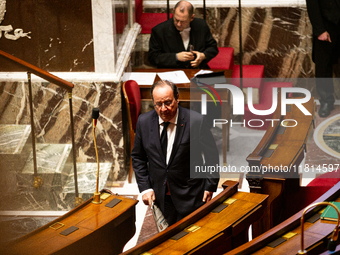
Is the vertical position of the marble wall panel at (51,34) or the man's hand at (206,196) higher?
the marble wall panel at (51,34)

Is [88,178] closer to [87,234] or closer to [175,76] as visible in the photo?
[175,76]

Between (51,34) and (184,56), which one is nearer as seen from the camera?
(51,34)

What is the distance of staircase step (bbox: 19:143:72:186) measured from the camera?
14.0 ft

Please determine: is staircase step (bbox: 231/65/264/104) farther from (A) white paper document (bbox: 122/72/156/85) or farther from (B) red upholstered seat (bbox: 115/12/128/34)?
(B) red upholstered seat (bbox: 115/12/128/34)

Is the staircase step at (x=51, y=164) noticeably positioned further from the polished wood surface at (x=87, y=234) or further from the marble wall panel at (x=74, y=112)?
the polished wood surface at (x=87, y=234)

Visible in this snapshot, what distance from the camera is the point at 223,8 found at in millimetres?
6574

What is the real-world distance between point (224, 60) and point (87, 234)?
3980 mm

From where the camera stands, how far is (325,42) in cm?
589

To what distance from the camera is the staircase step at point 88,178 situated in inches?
179

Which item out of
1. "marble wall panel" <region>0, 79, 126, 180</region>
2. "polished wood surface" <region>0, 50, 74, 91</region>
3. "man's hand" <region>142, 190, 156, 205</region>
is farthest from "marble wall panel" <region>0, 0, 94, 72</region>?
"man's hand" <region>142, 190, 156, 205</region>

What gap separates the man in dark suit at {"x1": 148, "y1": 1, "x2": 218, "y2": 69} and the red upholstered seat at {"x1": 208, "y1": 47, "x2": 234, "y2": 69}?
47 cm

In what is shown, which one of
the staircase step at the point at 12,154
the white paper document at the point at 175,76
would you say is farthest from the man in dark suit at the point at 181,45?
the staircase step at the point at 12,154

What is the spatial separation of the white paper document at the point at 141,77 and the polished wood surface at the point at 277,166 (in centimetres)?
178

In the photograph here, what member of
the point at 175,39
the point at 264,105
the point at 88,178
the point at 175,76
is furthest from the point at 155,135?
the point at 264,105
